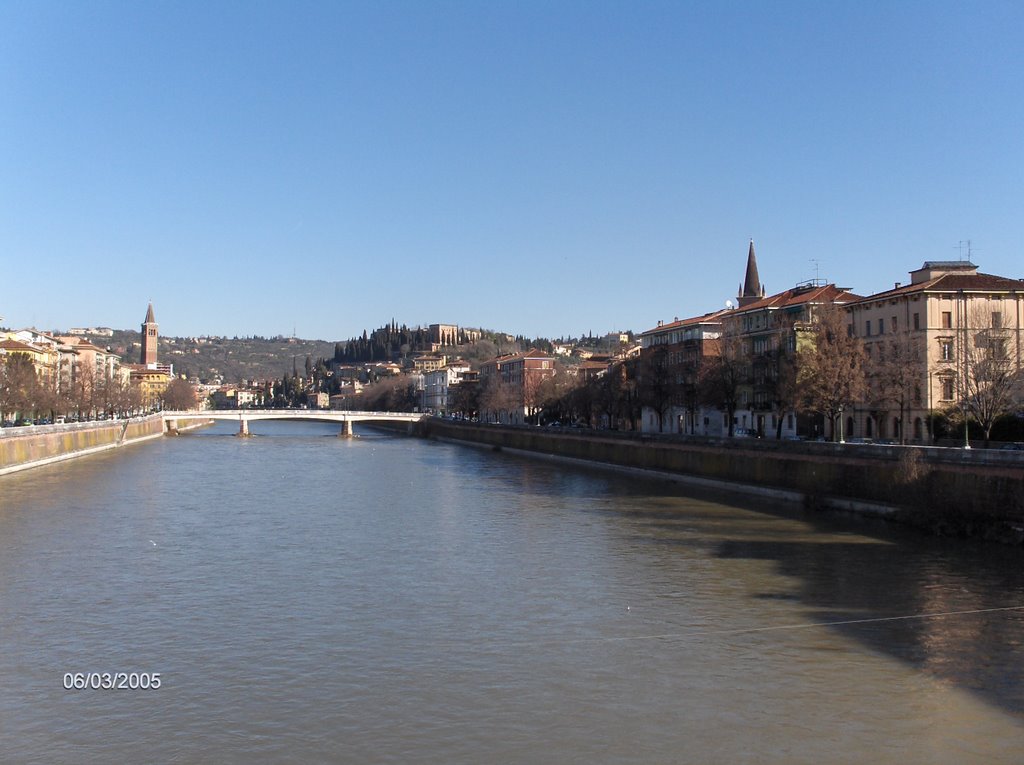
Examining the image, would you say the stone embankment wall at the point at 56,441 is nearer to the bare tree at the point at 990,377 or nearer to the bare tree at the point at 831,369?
the bare tree at the point at 831,369

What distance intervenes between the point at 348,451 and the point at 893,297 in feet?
164

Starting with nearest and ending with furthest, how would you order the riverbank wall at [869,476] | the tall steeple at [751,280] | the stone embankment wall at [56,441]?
the riverbank wall at [869,476], the stone embankment wall at [56,441], the tall steeple at [751,280]

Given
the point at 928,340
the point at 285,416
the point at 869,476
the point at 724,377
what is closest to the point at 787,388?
the point at 928,340

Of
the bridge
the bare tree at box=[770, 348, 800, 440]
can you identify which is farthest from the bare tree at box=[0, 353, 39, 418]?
the bare tree at box=[770, 348, 800, 440]

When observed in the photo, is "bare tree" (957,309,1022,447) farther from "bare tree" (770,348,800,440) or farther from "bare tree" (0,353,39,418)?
"bare tree" (0,353,39,418)

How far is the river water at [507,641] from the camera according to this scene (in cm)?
1286

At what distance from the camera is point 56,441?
63438mm

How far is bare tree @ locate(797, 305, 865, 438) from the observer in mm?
42562

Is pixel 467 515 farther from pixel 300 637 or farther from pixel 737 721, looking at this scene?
pixel 737 721

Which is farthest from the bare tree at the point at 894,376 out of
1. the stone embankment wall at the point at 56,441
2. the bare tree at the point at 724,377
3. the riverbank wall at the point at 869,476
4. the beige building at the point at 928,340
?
the stone embankment wall at the point at 56,441

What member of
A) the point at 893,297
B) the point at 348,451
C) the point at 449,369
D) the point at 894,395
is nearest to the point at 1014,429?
the point at 894,395

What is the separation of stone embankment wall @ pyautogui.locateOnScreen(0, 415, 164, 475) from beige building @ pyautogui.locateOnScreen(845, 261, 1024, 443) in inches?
1701

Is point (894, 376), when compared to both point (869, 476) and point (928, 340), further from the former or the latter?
point (869, 476)

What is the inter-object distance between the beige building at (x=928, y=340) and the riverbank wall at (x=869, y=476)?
6.36 metres
